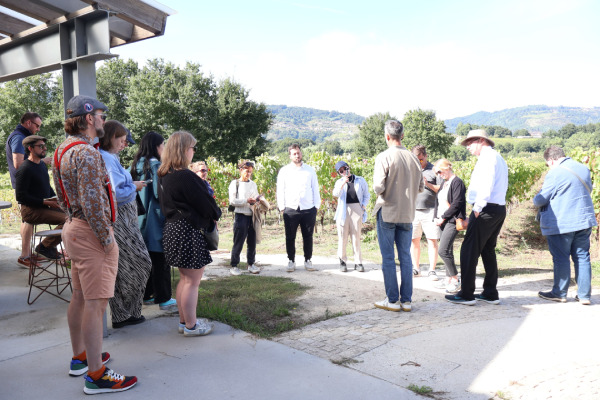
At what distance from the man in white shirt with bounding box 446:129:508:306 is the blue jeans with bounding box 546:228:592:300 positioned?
77 centimetres

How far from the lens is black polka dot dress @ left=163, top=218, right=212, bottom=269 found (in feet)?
11.2

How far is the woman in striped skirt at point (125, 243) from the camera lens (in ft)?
11.7

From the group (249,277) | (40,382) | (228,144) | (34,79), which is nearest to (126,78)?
(34,79)

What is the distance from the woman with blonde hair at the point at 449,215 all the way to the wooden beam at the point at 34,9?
14.8 feet

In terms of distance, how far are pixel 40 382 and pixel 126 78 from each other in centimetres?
4516

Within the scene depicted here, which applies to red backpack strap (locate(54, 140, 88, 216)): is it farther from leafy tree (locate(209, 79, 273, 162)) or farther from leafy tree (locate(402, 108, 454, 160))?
leafy tree (locate(402, 108, 454, 160))

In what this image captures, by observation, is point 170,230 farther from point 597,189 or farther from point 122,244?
point 597,189

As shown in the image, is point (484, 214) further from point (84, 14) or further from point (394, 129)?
point (84, 14)

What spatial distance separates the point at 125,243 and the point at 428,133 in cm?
5518

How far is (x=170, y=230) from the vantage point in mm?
3484

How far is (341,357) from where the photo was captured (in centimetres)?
319

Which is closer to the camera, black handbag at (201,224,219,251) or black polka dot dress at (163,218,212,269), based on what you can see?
black polka dot dress at (163,218,212,269)

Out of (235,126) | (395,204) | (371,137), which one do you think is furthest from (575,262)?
(371,137)

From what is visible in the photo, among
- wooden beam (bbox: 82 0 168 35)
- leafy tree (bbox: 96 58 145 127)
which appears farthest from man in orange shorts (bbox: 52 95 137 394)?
leafy tree (bbox: 96 58 145 127)
